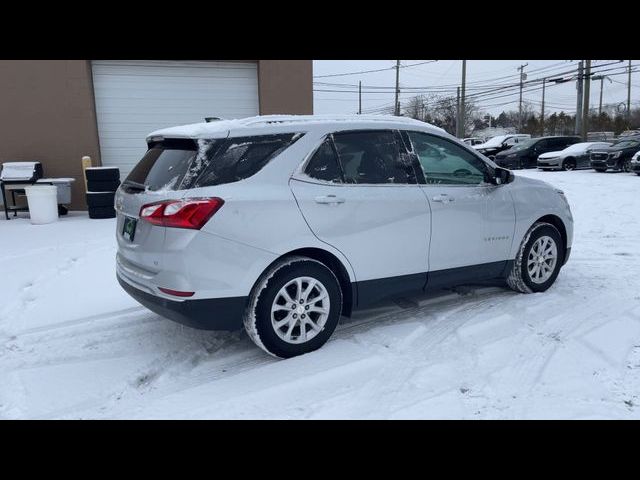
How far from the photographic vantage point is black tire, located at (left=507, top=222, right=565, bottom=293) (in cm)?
520

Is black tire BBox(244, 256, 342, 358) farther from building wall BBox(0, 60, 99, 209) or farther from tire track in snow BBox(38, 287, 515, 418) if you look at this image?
building wall BBox(0, 60, 99, 209)

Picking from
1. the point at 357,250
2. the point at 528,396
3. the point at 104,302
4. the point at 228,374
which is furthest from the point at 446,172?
the point at 104,302

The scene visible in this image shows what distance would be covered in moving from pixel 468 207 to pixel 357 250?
4.22 feet

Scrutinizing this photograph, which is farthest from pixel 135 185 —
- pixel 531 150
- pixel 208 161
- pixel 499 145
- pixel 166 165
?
pixel 499 145

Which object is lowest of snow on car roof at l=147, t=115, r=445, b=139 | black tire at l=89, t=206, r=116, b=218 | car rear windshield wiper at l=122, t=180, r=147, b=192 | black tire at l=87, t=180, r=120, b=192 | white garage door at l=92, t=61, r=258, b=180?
black tire at l=89, t=206, r=116, b=218

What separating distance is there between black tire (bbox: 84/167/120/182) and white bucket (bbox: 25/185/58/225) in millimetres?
721

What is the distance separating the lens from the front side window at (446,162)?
459 cm

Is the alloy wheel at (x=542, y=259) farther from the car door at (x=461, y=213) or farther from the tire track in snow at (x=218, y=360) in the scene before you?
the tire track in snow at (x=218, y=360)

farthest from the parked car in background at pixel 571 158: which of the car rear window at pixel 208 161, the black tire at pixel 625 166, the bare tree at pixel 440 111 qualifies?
the bare tree at pixel 440 111

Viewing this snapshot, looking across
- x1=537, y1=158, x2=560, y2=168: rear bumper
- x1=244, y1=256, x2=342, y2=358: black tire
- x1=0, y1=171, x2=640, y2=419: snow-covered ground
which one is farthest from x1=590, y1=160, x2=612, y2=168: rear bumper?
x1=244, y1=256, x2=342, y2=358: black tire

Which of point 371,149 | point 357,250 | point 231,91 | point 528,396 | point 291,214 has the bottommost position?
point 528,396

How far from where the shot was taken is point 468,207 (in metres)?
4.70

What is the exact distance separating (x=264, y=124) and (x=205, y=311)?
146 cm
